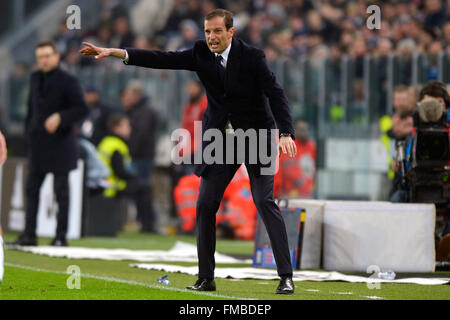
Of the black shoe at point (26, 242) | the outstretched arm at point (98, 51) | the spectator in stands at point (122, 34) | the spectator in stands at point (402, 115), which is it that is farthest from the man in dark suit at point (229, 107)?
the spectator in stands at point (122, 34)

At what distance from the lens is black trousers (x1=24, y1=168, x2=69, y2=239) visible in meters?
13.5

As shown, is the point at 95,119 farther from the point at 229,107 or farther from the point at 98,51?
the point at 98,51

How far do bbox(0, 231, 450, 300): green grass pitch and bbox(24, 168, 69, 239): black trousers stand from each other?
7.19 ft

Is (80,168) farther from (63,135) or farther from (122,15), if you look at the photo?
(122,15)

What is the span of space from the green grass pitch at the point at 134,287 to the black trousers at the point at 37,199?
7.19 feet

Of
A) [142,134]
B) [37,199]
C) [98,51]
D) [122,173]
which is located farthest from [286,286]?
[142,134]

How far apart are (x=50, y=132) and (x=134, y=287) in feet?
17.5

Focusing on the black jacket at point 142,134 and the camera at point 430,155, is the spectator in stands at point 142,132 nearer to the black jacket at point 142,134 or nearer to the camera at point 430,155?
the black jacket at point 142,134

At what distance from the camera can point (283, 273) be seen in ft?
26.6

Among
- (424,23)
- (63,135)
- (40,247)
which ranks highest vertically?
(424,23)

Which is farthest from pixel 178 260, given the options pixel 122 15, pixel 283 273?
pixel 122 15

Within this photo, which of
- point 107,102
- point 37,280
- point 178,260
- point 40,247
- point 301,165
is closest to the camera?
point 37,280

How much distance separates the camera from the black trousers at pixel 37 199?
13.5m
